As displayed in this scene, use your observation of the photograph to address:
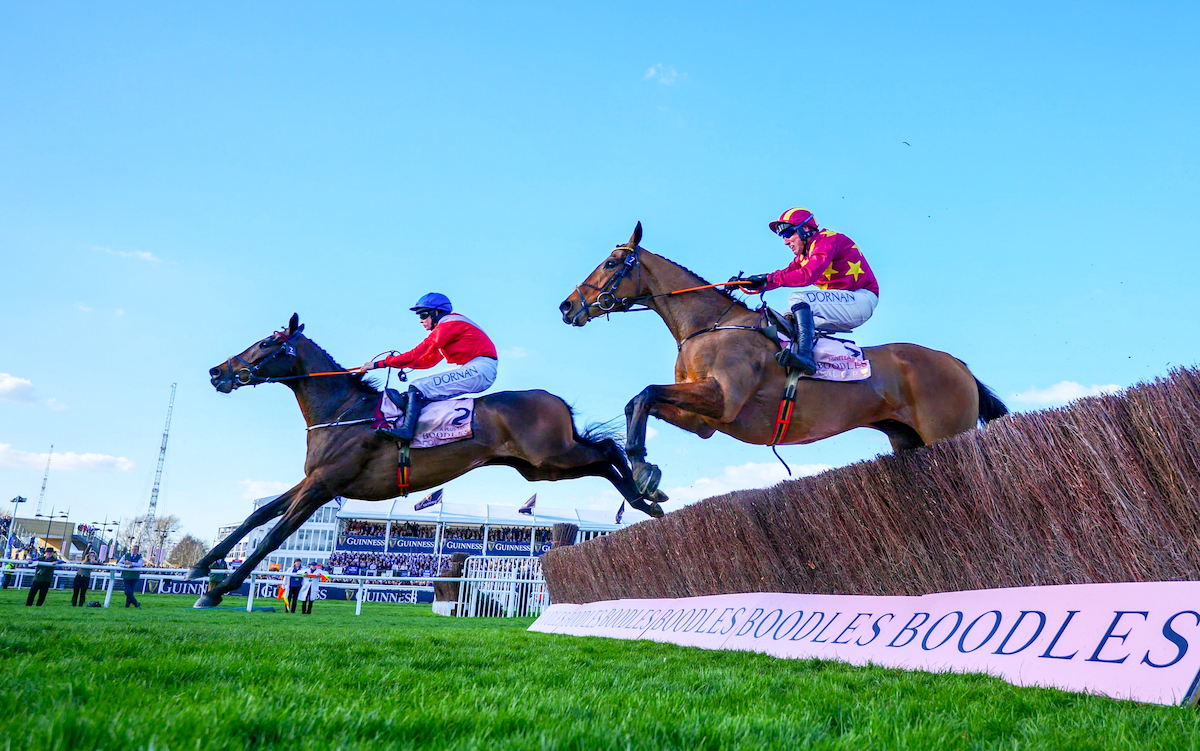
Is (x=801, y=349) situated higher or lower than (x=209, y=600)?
higher

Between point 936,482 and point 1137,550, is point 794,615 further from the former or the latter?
point 1137,550

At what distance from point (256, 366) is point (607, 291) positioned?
340 cm

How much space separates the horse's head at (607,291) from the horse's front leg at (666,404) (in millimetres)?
1021

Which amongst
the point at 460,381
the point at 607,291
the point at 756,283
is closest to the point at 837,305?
the point at 756,283

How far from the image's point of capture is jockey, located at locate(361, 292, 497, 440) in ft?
22.7

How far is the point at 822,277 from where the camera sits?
5789 millimetres

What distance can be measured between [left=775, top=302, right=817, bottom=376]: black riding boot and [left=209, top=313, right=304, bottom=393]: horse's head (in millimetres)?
4467

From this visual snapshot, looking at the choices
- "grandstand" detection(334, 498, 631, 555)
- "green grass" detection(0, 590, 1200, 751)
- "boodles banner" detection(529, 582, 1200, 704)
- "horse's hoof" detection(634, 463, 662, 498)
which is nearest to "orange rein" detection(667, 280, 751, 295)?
"horse's hoof" detection(634, 463, 662, 498)

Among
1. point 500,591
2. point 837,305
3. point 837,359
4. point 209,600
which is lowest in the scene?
point 500,591

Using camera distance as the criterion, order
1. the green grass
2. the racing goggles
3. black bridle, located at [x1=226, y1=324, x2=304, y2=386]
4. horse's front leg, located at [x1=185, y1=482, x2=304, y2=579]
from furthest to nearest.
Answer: black bridle, located at [x1=226, y1=324, x2=304, y2=386] → horse's front leg, located at [x1=185, y1=482, x2=304, y2=579] → the racing goggles → the green grass

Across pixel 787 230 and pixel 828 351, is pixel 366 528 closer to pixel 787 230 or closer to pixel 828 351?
pixel 787 230

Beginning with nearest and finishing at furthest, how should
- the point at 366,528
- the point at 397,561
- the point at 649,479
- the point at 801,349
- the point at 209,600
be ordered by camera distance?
the point at 649,479, the point at 801,349, the point at 209,600, the point at 397,561, the point at 366,528

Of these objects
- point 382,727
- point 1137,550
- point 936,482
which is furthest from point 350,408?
point 1137,550

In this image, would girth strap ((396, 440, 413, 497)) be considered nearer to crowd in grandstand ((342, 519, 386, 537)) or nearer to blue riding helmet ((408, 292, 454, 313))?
blue riding helmet ((408, 292, 454, 313))
